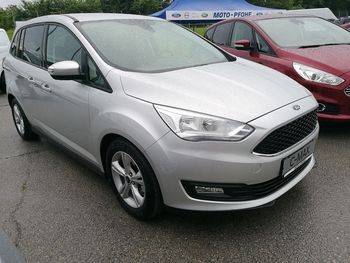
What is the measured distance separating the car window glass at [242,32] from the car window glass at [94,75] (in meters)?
3.13

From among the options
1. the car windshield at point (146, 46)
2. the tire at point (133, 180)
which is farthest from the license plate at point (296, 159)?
the car windshield at point (146, 46)

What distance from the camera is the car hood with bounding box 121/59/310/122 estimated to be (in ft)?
8.23

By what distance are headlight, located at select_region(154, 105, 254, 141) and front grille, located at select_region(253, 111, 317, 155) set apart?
0.51 ft

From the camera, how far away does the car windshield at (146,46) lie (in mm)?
3137

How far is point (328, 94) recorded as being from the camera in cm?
422

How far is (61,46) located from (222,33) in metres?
3.60

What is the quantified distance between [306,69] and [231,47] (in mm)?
1911

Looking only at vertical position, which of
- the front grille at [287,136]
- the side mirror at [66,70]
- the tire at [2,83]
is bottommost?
the tire at [2,83]

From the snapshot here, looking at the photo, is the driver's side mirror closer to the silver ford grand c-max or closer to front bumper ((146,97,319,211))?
the silver ford grand c-max

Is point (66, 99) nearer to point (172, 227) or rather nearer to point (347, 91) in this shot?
point (172, 227)

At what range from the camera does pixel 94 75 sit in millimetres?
3055

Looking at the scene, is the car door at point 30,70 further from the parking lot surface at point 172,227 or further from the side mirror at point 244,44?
the side mirror at point 244,44

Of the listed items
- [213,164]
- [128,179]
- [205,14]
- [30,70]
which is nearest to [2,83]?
[30,70]

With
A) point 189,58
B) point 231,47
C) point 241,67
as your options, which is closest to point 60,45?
point 189,58
